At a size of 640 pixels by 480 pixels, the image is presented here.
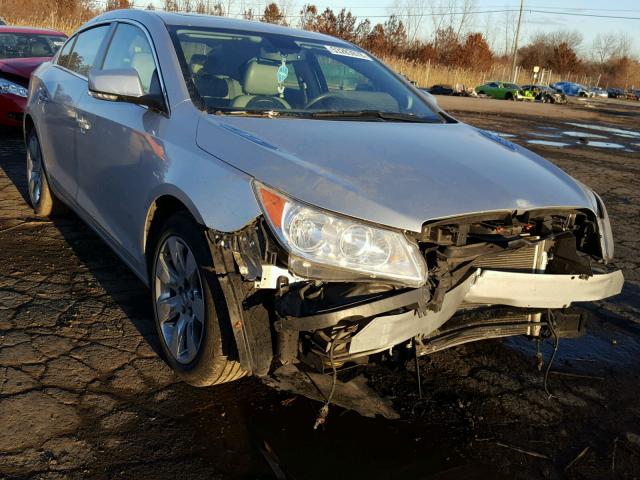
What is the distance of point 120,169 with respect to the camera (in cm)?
337

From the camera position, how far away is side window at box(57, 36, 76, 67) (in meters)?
4.93

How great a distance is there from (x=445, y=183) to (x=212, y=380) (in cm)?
135

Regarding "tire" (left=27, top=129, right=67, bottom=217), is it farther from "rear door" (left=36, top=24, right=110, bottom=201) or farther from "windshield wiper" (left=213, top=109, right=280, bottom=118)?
"windshield wiper" (left=213, top=109, right=280, bottom=118)

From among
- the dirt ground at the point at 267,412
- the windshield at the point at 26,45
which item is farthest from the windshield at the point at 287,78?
the windshield at the point at 26,45

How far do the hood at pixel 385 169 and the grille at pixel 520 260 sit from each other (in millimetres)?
243

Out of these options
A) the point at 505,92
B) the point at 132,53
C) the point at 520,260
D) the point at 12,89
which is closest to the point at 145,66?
the point at 132,53

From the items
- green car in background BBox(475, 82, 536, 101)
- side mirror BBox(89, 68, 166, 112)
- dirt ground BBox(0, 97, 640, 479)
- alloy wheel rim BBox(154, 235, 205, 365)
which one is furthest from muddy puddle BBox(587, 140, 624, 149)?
green car in background BBox(475, 82, 536, 101)

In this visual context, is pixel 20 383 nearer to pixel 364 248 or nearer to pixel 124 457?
pixel 124 457

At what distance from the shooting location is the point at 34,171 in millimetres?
5395

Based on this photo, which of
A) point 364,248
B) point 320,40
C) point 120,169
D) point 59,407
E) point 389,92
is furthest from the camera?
point 320,40

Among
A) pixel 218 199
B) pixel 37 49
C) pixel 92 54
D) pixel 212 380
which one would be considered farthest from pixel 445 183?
pixel 37 49

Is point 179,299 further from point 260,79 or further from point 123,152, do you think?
point 260,79

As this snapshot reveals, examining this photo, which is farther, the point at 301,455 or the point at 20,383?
the point at 20,383

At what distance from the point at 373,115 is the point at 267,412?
1.76 metres
